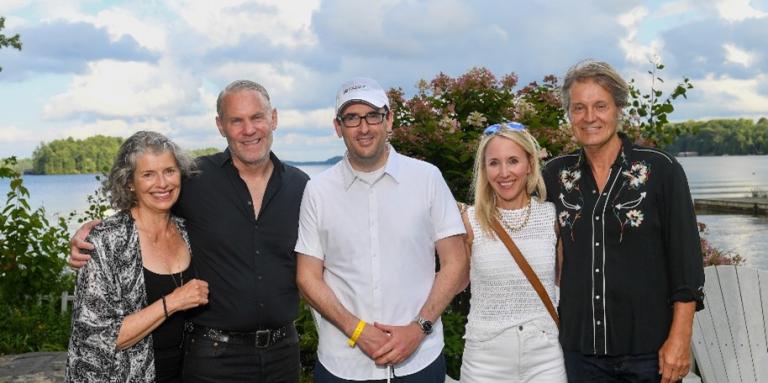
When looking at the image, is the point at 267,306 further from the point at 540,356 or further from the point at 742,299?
the point at 742,299

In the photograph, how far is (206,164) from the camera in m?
3.68

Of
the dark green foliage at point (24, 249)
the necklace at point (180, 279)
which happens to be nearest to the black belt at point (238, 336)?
the necklace at point (180, 279)

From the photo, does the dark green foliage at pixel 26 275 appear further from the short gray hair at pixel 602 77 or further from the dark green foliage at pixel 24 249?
the short gray hair at pixel 602 77

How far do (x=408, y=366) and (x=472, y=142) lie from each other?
2.75m

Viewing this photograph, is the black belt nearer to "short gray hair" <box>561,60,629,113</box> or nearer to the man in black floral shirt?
the man in black floral shirt

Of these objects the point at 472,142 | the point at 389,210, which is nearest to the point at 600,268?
the point at 389,210

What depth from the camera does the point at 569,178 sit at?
324 centimetres

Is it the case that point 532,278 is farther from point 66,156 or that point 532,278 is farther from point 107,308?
point 66,156

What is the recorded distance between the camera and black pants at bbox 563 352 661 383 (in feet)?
9.95

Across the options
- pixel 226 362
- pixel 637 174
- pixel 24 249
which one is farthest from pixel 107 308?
pixel 24 249

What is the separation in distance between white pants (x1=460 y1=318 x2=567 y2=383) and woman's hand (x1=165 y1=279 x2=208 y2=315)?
1258mm

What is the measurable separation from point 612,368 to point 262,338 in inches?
64.1

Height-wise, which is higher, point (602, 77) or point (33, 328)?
point (602, 77)

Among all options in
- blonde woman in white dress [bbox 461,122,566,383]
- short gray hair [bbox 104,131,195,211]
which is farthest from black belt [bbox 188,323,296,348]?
blonde woman in white dress [bbox 461,122,566,383]
